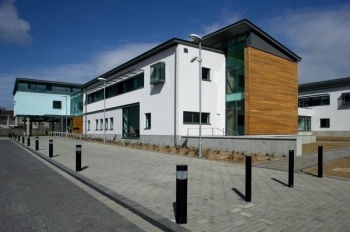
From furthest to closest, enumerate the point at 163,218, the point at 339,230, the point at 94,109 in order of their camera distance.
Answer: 1. the point at 94,109
2. the point at 163,218
3. the point at 339,230

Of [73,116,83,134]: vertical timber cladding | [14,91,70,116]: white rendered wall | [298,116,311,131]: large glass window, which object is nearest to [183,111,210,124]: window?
[298,116,311,131]: large glass window

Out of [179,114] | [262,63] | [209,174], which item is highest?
[262,63]

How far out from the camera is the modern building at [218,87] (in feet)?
76.7

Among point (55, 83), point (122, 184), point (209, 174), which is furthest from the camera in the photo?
point (55, 83)

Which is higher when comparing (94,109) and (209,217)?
(94,109)

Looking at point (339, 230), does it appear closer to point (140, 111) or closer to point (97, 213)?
point (97, 213)

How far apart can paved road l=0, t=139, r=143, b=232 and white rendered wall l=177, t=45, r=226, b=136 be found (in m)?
15.4

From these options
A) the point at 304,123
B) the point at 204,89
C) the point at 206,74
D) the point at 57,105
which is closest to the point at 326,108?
the point at 304,123

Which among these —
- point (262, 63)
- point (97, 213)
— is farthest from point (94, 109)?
point (97, 213)

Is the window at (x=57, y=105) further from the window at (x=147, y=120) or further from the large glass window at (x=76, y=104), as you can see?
the window at (x=147, y=120)

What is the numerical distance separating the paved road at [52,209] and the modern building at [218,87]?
1540 centimetres

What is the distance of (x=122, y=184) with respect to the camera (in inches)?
321

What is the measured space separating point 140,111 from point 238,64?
10.9 metres

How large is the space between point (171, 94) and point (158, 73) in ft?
10.2
